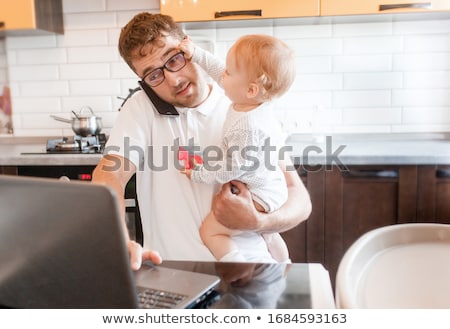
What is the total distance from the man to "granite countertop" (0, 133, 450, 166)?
16.4 inches

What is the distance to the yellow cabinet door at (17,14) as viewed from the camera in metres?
1.62

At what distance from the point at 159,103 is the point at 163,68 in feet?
0.23

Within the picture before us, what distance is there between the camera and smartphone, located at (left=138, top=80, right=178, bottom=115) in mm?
975

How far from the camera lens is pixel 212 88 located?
1.04m

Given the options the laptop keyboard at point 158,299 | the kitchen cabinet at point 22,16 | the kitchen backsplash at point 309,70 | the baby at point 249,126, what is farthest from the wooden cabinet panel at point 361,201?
the kitchen cabinet at point 22,16

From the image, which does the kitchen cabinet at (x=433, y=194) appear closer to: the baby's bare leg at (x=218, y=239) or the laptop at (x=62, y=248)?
the baby's bare leg at (x=218, y=239)

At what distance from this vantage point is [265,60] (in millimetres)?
877

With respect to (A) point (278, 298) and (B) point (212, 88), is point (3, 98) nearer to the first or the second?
(B) point (212, 88)

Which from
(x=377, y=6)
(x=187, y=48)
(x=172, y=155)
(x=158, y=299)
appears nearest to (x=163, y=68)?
(x=187, y=48)

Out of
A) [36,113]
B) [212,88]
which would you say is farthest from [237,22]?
[36,113]

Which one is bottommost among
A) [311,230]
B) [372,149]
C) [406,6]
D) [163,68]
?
[311,230]

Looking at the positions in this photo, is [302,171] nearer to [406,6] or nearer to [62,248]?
[406,6]

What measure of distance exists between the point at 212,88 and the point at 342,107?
0.82m

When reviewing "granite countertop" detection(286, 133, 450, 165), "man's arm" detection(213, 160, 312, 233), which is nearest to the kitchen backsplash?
"granite countertop" detection(286, 133, 450, 165)
